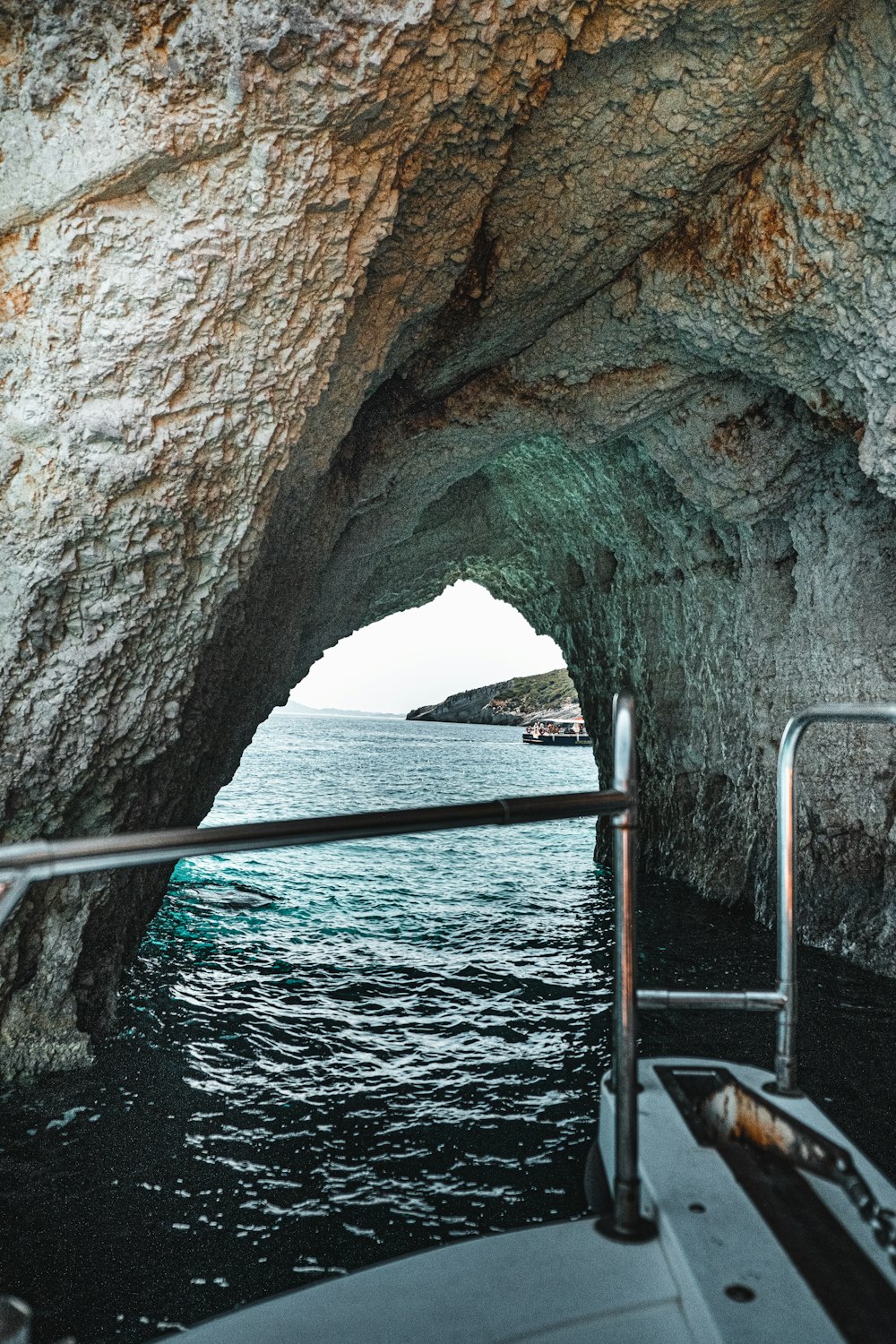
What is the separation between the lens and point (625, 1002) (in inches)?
69.4

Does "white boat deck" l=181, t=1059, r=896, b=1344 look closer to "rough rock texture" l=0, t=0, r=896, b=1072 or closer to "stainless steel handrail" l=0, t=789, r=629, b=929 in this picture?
"stainless steel handrail" l=0, t=789, r=629, b=929

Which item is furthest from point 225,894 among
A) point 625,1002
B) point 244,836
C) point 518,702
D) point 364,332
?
point 518,702

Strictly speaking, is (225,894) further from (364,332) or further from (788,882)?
(788,882)

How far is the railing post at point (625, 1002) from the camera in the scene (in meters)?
1.72

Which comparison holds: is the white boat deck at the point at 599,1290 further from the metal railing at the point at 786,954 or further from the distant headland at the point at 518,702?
the distant headland at the point at 518,702

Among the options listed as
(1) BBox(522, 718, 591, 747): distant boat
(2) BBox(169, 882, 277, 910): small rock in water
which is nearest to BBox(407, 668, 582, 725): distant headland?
(1) BBox(522, 718, 591, 747): distant boat

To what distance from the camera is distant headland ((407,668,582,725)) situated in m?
80.3

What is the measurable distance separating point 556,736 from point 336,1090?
→ 58181 mm

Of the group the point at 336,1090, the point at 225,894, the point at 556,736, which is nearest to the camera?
the point at 336,1090

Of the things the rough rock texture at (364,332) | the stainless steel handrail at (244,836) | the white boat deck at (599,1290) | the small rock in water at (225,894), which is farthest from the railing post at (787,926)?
the small rock in water at (225,894)

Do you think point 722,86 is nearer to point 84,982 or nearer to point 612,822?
point 612,822

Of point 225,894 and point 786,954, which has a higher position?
point 786,954

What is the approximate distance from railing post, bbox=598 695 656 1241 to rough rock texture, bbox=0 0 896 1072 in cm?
346

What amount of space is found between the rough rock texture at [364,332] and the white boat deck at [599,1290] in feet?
11.9
